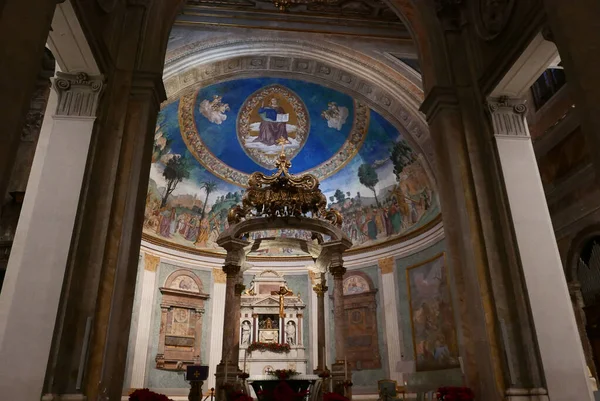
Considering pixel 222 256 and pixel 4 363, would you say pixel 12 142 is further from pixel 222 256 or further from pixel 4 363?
pixel 222 256

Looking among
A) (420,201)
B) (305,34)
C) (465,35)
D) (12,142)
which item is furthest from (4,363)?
(420,201)

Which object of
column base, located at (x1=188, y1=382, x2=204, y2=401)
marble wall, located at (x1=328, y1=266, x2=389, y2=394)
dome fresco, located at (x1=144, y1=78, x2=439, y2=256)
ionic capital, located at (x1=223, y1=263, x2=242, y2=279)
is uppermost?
dome fresco, located at (x1=144, y1=78, x2=439, y2=256)

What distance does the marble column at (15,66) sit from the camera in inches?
105

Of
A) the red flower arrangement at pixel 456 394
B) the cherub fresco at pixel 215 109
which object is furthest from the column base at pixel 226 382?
the cherub fresco at pixel 215 109

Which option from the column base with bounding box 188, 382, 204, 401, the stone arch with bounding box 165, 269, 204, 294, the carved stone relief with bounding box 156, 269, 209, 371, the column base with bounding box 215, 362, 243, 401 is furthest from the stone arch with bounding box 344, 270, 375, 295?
the column base with bounding box 188, 382, 204, 401

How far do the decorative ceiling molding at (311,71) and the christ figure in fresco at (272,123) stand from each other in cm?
318

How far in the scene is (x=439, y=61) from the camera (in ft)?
20.1

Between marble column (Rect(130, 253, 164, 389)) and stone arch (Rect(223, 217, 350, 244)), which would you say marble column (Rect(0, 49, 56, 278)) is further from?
marble column (Rect(130, 253, 164, 389))

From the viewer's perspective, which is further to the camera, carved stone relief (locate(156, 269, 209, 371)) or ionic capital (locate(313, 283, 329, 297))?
carved stone relief (locate(156, 269, 209, 371))

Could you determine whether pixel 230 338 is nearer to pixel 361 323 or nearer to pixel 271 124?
pixel 361 323

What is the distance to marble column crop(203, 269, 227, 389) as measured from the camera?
1611cm

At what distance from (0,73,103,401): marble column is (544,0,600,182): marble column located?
4.41m

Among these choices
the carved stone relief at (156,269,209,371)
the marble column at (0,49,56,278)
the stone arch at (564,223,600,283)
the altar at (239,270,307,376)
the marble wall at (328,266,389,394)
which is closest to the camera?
the marble column at (0,49,56,278)

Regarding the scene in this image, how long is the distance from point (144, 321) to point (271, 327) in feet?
14.3
